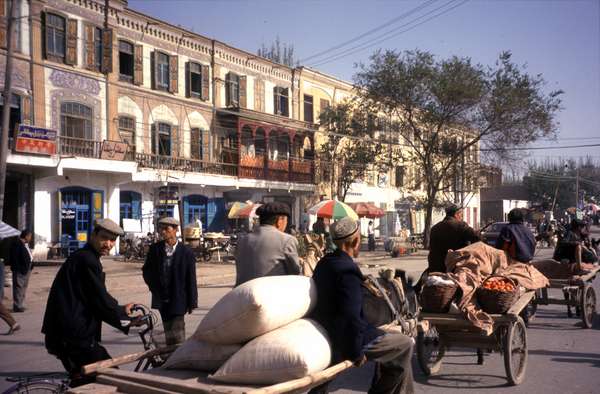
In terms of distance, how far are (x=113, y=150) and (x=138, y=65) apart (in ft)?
16.5

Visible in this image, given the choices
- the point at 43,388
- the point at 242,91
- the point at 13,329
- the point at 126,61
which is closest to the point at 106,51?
the point at 126,61

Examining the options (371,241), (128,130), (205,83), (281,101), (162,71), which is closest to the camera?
(128,130)

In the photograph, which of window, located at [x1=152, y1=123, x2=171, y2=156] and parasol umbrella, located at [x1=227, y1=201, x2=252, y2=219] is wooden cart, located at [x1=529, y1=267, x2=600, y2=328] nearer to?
parasol umbrella, located at [x1=227, y1=201, x2=252, y2=219]

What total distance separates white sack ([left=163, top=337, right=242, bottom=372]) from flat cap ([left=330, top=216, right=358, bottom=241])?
1.04 metres

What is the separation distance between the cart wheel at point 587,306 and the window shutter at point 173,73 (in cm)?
2319

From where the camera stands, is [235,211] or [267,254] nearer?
[267,254]

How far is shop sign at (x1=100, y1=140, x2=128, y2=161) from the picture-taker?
24061mm

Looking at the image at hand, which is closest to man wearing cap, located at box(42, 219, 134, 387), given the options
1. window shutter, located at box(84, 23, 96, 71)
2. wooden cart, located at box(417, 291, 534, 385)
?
wooden cart, located at box(417, 291, 534, 385)

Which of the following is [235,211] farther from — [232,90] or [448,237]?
[448,237]

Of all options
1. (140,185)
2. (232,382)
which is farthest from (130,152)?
(232,382)

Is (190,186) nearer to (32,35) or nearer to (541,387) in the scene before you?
(32,35)

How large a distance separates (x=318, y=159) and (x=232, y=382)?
113 feet

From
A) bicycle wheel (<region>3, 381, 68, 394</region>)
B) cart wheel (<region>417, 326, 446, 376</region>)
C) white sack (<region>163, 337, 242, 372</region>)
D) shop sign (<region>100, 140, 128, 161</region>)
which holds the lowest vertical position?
cart wheel (<region>417, 326, 446, 376</region>)

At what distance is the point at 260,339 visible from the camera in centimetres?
364
